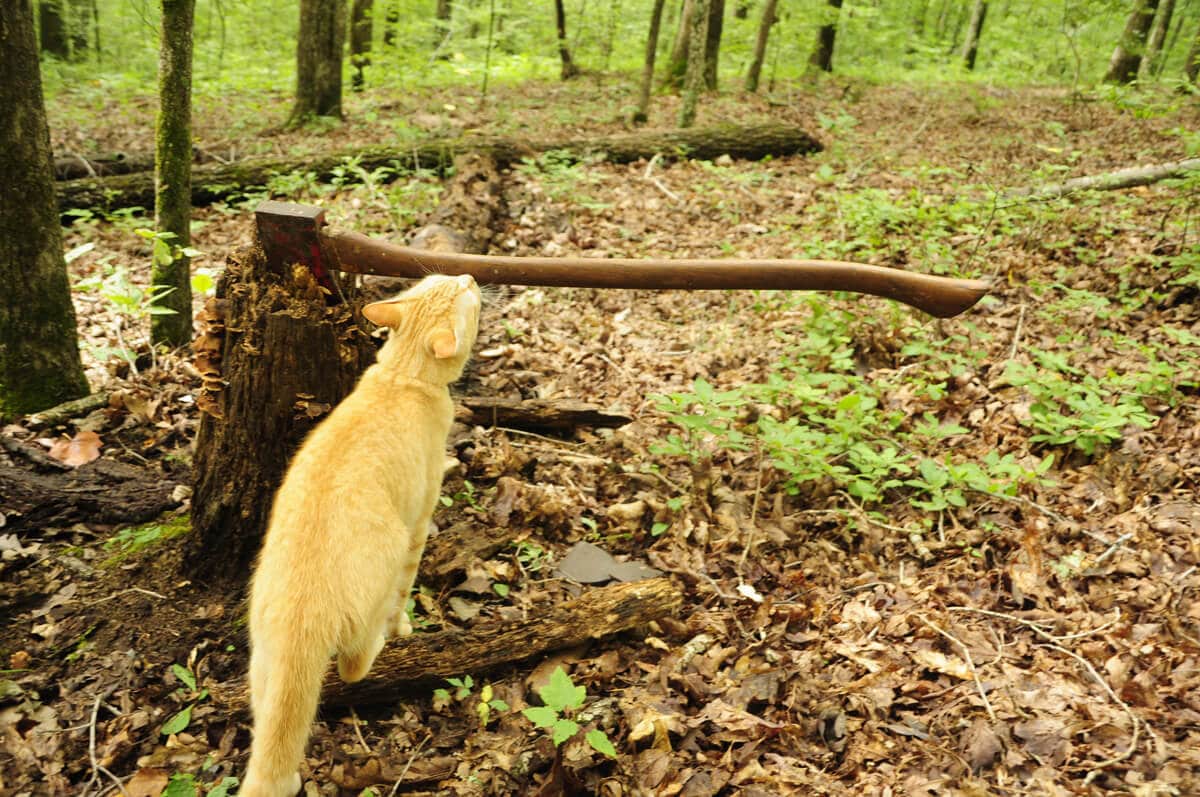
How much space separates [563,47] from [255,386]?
18.0 meters

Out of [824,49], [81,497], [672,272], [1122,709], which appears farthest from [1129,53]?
[81,497]

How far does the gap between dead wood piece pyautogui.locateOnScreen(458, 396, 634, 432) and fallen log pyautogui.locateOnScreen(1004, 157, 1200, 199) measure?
5.85 metres

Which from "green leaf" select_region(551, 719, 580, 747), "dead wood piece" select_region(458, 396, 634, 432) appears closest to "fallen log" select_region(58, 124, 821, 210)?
"dead wood piece" select_region(458, 396, 634, 432)

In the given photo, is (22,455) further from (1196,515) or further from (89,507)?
(1196,515)

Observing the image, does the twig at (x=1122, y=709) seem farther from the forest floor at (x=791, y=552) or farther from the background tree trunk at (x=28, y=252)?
the background tree trunk at (x=28, y=252)

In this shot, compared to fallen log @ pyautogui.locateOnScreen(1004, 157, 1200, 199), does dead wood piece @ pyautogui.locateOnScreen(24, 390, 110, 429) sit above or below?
below

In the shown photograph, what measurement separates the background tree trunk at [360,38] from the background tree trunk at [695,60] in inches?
341

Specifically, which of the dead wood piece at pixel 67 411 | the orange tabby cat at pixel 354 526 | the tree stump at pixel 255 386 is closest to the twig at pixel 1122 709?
the orange tabby cat at pixel 354 526

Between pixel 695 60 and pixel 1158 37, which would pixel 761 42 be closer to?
pixel 695 60

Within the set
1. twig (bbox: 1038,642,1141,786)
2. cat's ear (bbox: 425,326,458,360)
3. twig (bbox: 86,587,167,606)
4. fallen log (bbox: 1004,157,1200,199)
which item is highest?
fallen log (bbox: 1004,157,1200,199)

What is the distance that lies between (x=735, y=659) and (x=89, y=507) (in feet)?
12.0

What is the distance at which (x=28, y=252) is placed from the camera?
14.3ft

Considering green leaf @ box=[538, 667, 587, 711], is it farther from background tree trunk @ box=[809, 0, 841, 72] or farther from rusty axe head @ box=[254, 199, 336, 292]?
background tree trunk @ box=[809, 0, 841, 72]

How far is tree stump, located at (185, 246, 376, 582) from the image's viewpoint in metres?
3.27
